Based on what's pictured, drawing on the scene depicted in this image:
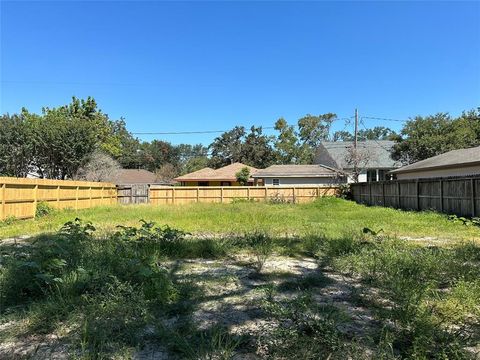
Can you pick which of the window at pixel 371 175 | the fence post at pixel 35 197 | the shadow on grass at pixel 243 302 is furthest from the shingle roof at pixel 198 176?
the shadow on grass at pixel 243 302

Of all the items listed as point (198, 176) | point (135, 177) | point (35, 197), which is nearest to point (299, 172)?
point (198, 176)

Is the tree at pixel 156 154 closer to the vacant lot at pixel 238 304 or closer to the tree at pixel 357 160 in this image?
the tree at pixel 357 160

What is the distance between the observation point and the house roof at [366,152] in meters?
32.6

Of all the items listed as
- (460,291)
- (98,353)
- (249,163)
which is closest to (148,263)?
(98,353)

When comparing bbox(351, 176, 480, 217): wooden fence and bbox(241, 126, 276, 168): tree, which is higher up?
bbox(241, 126, 276, 168): tree

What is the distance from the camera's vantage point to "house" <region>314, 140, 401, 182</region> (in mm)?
32062

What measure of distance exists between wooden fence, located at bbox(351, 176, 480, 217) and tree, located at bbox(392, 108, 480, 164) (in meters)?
12.6

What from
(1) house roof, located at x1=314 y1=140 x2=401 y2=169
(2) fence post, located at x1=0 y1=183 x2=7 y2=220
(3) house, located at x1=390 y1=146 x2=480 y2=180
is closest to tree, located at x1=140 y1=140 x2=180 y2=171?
(1) house roof, located at x1=314 y1=140 x2=401 y2=169

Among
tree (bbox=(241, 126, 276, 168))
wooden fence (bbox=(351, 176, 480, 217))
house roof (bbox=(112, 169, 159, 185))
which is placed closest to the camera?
wooden fence (bbox=(351, 176, 480, 217))

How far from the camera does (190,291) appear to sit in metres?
4.28

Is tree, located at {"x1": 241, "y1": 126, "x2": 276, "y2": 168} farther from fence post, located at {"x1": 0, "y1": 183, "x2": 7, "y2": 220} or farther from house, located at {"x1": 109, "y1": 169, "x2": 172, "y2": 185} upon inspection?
fence post, located at {"x1": 0, "y1": 183, "x2": 7, "y2": 220}

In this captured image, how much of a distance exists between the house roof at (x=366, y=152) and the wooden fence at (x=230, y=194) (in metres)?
7.40

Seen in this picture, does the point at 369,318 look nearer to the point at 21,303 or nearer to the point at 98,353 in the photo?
the point at 98,353

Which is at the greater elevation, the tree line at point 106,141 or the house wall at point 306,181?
the tree line at point 106,141
